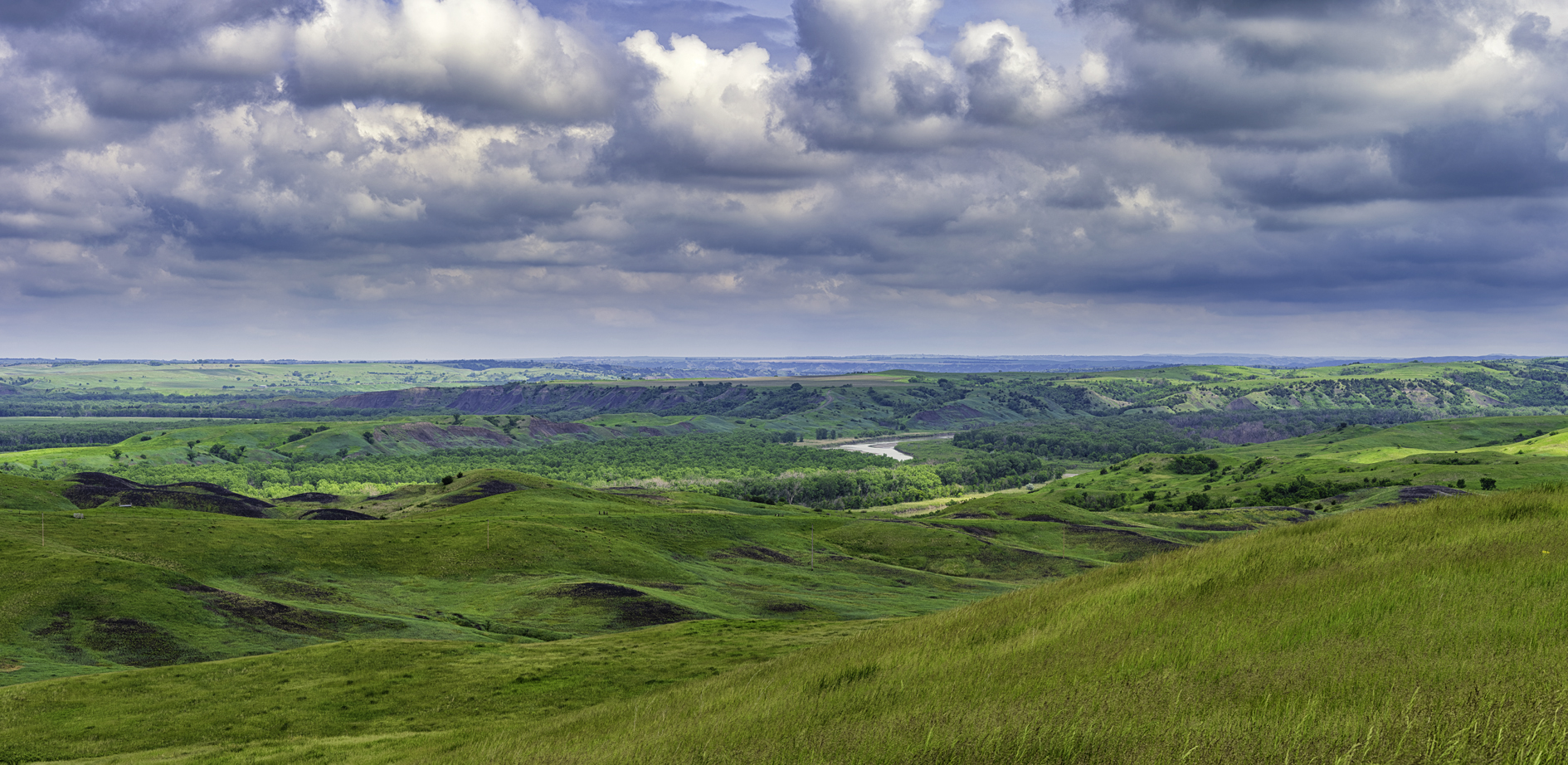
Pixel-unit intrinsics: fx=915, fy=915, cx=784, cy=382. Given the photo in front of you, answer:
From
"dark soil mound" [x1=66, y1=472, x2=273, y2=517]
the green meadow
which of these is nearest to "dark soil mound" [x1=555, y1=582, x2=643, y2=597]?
the green meadow

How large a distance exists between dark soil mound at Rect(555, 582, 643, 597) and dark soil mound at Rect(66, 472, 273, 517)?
254ft

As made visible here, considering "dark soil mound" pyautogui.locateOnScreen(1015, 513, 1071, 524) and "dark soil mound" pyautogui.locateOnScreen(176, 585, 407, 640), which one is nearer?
"dark soil mound" pyautogui.locateOnScreen(176, 585, 407, 640)

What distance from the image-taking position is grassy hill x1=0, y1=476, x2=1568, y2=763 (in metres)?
9.89

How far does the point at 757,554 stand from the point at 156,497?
10290 centimetres

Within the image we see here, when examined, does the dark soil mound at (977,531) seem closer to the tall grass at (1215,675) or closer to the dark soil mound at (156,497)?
the dark soil mound at (156,497)

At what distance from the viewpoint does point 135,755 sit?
39250 millimetres

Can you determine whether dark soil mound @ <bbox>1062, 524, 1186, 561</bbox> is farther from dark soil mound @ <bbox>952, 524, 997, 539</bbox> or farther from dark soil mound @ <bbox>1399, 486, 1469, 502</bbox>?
dark soil mound @ <bbox>1399, 486, 1469, 502</bbox>

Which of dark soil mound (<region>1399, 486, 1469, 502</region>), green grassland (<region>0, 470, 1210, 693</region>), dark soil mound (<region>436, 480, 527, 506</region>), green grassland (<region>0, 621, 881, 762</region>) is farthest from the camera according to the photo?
dark soil mound (<region>436, 480, 527, 506</region>)

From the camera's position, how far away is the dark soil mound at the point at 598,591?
98625 millimetres

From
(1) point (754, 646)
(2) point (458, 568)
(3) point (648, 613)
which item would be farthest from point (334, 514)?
(1) point (754, 646)

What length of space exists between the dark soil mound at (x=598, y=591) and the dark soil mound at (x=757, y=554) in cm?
3907

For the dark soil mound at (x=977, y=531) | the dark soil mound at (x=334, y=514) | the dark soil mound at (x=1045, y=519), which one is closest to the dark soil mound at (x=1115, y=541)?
the dark soil mound at (x=1045, y=519)

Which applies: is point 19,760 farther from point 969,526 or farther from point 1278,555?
point 969,526

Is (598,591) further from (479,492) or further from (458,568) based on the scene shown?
(479,492)
